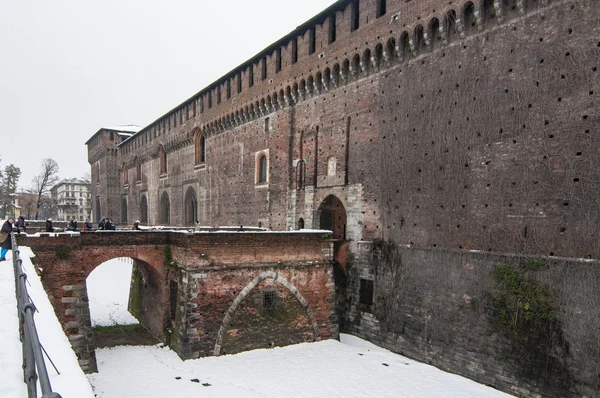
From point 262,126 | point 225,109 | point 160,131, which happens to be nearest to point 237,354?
point 262,126

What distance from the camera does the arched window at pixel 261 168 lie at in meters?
18.3

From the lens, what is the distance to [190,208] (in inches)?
1038

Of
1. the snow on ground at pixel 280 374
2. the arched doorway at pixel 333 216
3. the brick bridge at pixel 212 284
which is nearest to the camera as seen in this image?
the snow on ground at pixel 280 374

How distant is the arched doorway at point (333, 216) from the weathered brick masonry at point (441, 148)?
6 cm

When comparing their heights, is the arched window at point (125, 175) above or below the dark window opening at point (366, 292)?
above

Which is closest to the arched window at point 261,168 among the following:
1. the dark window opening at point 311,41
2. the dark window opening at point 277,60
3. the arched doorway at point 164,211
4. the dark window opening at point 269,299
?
the dark window opening at point 277,60

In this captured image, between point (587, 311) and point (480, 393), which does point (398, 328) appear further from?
point (587, 311)

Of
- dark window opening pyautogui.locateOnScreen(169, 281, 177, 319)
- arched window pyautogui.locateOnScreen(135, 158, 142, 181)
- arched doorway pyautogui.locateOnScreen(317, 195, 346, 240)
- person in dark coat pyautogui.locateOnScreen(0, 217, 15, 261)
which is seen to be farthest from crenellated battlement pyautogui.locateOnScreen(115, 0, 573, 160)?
arched window pyautogui.locateOnScreen(135, 158, 142, 181)

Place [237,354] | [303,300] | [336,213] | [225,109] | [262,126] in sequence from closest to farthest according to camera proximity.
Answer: [237,354] < [303,300] < [336,213] < [262,126] < [225,109]

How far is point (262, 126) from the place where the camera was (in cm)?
1817

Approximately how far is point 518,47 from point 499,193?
325 centimetres

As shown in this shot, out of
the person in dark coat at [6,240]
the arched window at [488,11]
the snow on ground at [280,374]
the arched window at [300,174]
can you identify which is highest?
the arched window at [488,11]

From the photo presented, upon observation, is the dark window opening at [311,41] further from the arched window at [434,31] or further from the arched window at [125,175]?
the arched window at [125,175]

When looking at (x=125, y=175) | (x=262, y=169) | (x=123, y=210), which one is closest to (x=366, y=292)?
(x=262, y=169)
